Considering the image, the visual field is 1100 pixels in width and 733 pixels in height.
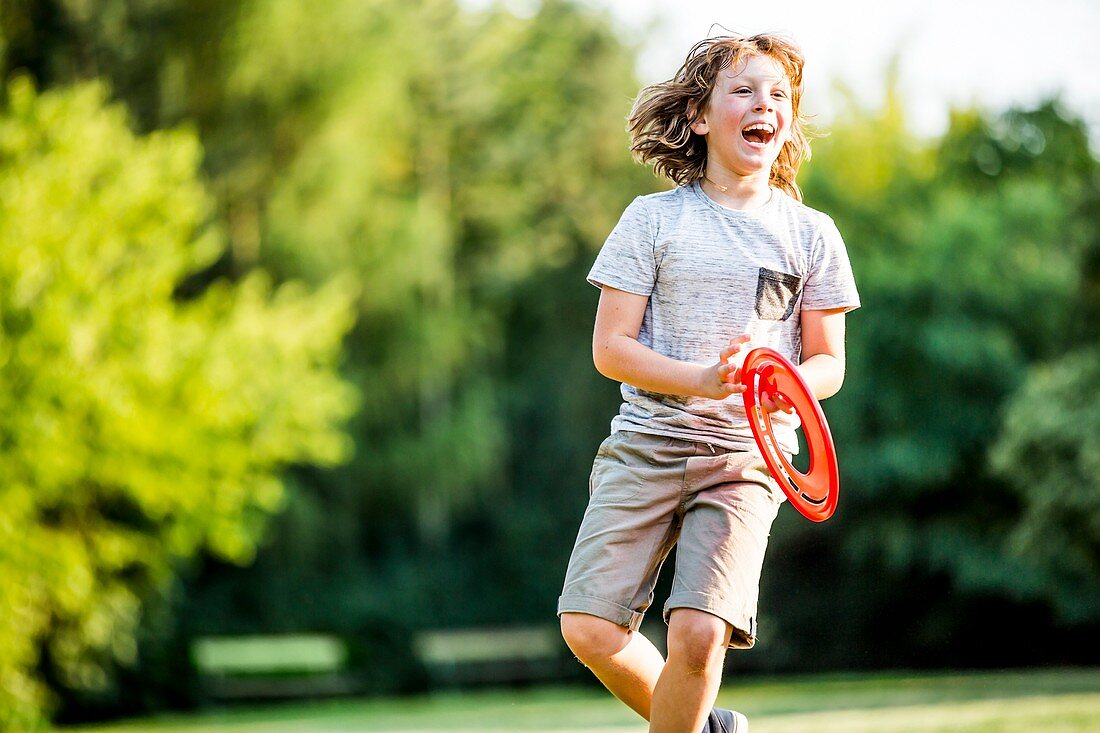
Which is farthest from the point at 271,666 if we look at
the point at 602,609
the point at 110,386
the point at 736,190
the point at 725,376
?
the point at 725,376

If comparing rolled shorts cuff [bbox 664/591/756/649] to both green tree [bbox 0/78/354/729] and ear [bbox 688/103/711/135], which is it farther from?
green tree [bbox 0/78/354/729]

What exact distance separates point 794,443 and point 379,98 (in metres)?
18.7

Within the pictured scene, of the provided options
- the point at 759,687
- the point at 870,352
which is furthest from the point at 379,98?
the point at 759,687

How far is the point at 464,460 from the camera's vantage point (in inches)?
899

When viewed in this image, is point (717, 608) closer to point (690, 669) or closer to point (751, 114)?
point (690, 669)

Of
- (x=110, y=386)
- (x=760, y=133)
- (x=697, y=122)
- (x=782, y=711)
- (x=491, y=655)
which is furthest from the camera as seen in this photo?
(x=491, y=655)

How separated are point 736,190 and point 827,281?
0.32 metres

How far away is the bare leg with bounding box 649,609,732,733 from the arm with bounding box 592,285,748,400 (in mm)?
522

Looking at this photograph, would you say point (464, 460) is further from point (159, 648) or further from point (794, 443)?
point (794, 443)

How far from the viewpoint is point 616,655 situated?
332 centimetres

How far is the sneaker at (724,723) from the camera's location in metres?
3.36

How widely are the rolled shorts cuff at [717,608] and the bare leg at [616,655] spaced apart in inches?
5.8

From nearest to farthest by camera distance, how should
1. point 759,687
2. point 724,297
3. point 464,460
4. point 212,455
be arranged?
point 724,297
point 212,455
point 759,687
point 464,460

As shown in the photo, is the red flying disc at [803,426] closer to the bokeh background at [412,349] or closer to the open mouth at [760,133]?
the open mouth at [760,133]
